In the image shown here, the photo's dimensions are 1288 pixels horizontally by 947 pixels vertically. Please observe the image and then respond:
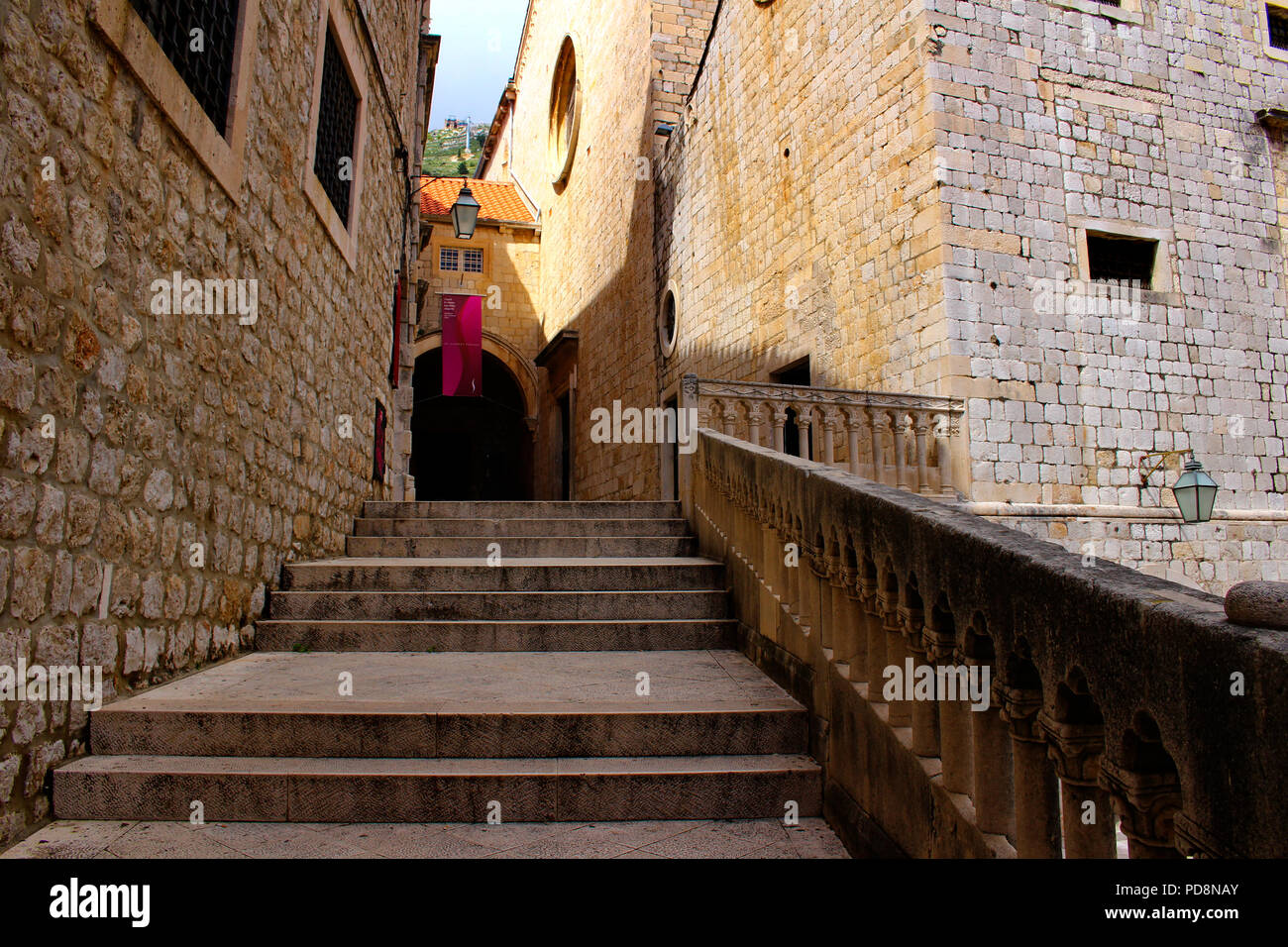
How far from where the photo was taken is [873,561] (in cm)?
238

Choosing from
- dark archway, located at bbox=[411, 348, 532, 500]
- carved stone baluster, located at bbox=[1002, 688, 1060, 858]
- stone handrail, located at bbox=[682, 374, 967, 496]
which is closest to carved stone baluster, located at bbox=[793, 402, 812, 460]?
stone handrail, located at bbox=[682, 374, 967, 496]

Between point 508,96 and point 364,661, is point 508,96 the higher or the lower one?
the higher one

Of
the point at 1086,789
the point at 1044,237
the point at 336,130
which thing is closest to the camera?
the point at 1086,789

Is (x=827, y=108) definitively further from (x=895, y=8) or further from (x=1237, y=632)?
(x=1237, y=632)

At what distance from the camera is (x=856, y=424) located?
718 centimetres

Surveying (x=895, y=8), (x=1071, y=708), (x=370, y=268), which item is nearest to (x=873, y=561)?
(x=1071, y=708)

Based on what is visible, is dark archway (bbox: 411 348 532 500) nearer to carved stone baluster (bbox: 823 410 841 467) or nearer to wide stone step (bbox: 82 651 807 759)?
carved stone baluster (bbox: 823 410 841 467)

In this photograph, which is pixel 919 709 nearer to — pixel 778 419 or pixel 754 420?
pixel 754 420

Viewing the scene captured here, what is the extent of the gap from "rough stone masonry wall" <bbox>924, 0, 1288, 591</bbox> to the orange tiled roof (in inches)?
620

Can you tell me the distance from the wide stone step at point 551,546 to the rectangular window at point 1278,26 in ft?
36.7

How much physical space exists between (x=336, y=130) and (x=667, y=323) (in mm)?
8369

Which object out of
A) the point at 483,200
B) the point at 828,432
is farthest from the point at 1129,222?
the point at 483,200

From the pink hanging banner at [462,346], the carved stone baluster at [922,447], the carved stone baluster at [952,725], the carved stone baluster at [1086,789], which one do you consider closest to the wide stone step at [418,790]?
the carved stone baluster at [952,725]
